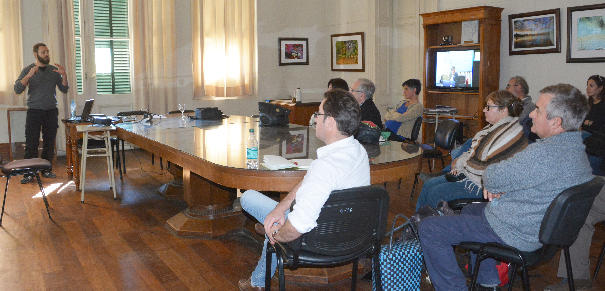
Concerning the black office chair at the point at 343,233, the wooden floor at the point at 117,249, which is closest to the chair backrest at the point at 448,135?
the wooden floor at the point at 117,249

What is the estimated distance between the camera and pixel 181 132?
455cm

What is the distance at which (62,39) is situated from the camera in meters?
7.55

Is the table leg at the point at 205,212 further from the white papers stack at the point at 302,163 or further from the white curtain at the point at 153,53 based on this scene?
the white curtain at the point at 153,53

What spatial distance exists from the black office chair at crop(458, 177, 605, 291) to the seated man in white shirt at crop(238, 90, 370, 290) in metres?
0.69

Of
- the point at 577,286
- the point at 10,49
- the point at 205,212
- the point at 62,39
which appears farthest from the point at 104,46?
the point at 577,286

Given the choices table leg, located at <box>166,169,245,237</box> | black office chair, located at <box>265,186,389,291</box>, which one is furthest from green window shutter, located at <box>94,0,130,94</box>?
black office chair, located at <box>265,186,389,291</box>

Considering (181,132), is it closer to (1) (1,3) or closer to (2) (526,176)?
(2) (526,176)

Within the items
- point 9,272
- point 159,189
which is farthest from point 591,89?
point 9,272

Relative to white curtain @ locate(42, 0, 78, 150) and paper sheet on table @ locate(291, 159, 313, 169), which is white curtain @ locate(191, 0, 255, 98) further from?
paper sheet on table @ locate(291, 159, 313, 169)

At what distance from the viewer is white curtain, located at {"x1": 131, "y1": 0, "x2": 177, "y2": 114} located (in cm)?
802

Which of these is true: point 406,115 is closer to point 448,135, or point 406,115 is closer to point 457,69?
point 448,135

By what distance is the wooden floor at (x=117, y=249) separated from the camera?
3195 millimetres

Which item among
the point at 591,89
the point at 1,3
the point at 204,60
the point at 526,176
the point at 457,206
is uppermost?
the point at 1,3

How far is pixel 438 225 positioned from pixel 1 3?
23.1 ft
